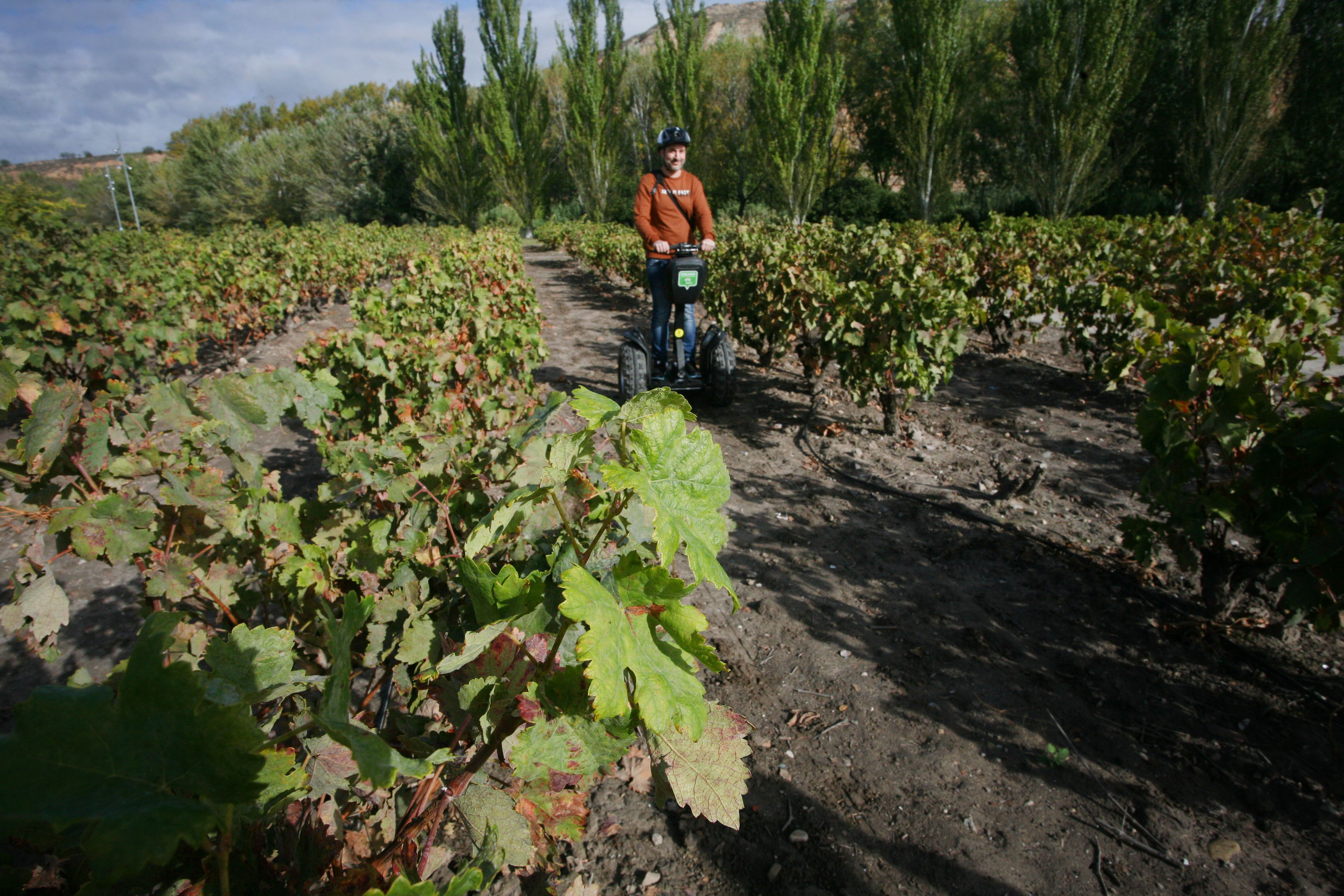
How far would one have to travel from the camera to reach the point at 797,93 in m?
21.9

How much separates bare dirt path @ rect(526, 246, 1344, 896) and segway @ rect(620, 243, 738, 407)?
1.48 meters

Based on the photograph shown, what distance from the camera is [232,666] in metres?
0.85

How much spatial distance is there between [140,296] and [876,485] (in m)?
Answer: 7.26

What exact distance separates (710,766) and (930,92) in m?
26.4

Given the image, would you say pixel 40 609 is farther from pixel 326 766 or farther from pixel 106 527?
pixel 326 766

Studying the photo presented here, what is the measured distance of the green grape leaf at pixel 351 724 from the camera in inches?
23.0

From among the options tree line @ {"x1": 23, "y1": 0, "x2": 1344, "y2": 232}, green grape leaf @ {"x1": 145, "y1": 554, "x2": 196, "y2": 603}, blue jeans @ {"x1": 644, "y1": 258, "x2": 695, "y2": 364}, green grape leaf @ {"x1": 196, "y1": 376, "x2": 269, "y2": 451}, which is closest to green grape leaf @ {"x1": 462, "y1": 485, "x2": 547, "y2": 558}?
green grape leaf @ {"x1": 196, "y1": 376, "x2": 269, "y2": 451}

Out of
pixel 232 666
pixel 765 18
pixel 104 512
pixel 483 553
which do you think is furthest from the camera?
pixel 765 18

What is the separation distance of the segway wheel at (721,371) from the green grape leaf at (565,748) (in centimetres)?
444

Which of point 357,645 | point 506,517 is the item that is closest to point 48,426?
point 357,645

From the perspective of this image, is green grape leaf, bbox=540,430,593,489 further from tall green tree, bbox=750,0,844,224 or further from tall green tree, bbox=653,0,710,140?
tall green tree, bbox=653,0,710,140

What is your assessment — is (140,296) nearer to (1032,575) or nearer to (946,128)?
(1032,575)

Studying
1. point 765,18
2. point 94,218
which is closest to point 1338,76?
point 765,18

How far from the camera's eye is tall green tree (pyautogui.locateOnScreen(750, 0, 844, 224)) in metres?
21.5
